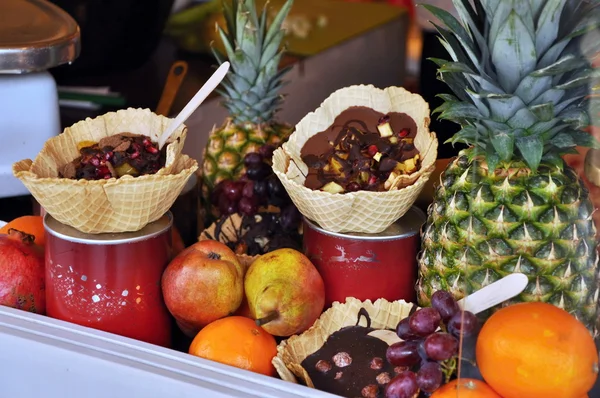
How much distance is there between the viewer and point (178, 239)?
1412 millimetres

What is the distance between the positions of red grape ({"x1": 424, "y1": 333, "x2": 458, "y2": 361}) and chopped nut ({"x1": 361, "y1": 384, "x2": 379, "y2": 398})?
0.46ft

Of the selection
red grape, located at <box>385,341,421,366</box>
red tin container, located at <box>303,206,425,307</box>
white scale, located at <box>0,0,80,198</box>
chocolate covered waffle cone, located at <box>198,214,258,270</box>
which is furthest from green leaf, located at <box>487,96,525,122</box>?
white scale, located at <box>0,0,80,198</box>

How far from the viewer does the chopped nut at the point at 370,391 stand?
1.03m

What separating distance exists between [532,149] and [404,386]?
39 cm

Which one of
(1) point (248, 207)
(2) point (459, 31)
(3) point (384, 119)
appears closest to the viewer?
(2) point (459, 31)

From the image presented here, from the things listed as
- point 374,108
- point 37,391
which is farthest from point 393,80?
point 37,391

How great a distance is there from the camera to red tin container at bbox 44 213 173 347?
114 cm

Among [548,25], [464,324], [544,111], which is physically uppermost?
[548,25]

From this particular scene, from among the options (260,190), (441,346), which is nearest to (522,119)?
(441,346)

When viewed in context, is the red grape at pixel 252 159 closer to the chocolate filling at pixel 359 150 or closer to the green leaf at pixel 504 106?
the chocolate filling at pixel 359 150

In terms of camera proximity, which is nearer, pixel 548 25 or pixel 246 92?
pixel 548 25

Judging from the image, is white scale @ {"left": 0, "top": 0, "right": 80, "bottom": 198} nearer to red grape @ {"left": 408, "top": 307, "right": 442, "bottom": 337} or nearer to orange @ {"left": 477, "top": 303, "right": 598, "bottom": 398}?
red grape @ {"left": 408, "top": 307, "right": 442, "bottom": 337}

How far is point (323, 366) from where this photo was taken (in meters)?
1.09

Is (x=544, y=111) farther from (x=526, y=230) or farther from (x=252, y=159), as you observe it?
(x=252, y=159)
